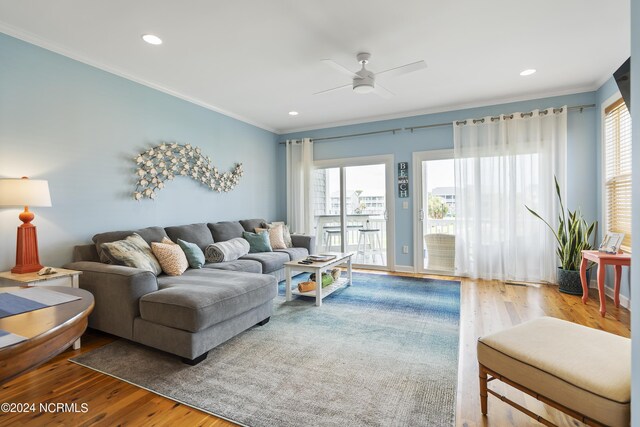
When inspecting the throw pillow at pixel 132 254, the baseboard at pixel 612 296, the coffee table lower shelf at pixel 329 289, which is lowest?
the baseboard at pixel 612 296

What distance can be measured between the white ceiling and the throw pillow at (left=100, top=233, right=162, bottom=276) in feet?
5.99

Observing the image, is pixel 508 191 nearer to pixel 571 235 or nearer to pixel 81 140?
pixel 571 235

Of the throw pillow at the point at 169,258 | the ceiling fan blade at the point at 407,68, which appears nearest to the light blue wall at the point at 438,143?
the ceiling fan blade at the point at 407,68

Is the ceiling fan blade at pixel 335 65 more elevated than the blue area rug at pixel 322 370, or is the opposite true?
the ceiling fan blade at pixel 335 65

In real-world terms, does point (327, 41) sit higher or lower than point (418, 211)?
higher

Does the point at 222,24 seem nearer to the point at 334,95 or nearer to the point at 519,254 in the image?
the point at 334,95

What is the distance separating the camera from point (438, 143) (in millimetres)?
4926

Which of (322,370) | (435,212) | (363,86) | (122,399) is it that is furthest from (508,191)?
(122,399)

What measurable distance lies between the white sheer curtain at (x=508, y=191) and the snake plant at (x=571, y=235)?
12cm

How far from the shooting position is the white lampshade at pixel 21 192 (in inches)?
93.4

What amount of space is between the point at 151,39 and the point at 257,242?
2.68 m

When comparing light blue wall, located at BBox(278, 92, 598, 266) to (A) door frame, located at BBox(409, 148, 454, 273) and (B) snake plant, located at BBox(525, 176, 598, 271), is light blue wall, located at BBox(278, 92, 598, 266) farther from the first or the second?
(B) snake plant, located at BBox(525, 176, 598, 271)

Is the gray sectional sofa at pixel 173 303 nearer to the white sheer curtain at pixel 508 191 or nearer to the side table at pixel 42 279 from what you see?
the side table at pixel 42 279

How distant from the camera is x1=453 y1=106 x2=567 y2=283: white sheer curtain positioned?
4.21 meters
